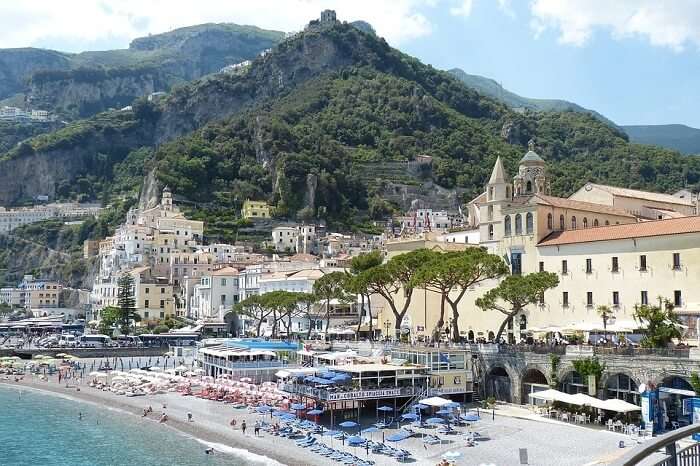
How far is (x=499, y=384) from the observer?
4044cm

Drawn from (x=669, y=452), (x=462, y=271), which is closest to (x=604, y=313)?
(x=462, y=271)

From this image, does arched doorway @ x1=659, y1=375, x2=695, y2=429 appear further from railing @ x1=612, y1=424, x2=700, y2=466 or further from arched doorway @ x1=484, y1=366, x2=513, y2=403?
railing @ x1=612, y1=424, x2=700, y2=466

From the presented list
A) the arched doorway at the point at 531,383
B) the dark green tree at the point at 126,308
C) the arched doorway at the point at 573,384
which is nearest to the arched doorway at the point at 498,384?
the arched doorway at the point at 531,383

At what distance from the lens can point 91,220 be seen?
136750 mm

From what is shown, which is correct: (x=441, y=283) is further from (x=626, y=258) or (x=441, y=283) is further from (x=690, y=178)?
(x=690, y=178)

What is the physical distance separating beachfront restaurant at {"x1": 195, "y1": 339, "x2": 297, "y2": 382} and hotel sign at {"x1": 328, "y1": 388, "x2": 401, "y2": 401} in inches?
637

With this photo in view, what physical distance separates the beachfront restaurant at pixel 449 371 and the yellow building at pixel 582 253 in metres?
4.09

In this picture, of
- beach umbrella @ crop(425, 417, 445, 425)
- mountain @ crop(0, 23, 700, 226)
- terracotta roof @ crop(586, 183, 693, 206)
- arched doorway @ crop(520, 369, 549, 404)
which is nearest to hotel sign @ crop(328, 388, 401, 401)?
beach umbrella @ crop(425, 417, 445, 425)

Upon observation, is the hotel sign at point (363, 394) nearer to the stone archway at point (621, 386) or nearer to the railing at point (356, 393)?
the railing at point (356, 393)

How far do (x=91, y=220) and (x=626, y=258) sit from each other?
116 m

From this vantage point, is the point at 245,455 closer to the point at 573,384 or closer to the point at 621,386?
the point at 573,384

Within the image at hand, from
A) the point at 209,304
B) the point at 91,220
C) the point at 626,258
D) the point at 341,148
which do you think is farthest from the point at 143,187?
the point at 626,258

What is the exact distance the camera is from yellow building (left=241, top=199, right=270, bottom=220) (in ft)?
386

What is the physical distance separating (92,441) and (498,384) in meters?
21.2
